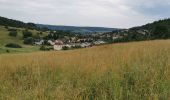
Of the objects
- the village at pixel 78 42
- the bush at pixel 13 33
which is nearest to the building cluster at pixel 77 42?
the village at pixel 78 42

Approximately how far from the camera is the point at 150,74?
18.9 ft

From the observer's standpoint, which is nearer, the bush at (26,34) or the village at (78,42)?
the village at (78,42)

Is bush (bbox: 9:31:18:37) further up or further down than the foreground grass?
further down

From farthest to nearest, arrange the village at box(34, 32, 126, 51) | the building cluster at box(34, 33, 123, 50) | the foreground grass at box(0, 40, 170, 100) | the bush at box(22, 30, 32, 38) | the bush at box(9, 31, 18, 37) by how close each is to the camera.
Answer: the bush at box(22, 30, 32, 38) < the bush at box(9, 31, 18, 37) < the building cluster at box(34, 33, 123, 50) < the village at box(34, 32, 126, 51) < the foreground grass at box(0, 40, 170, 100)

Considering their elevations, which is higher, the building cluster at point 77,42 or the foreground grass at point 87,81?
the foreground grass at point 87,81

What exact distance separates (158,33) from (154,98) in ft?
→ 166

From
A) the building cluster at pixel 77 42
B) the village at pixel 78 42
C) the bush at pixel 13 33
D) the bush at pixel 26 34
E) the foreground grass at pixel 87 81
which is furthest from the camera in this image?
the bush at pixel 26 34

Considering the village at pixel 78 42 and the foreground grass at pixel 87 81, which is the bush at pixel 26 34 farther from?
the foreground grass at pixel 87 81

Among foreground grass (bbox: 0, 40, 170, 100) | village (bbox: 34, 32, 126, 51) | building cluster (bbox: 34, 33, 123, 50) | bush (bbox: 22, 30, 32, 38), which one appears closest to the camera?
foreground grass (bbox: 0, 40, 170, 100)

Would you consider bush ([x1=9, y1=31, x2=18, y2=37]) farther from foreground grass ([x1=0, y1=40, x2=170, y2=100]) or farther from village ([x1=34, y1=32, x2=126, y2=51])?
foreground grass ([x1=0, y1=40, x2=170, y2=100])

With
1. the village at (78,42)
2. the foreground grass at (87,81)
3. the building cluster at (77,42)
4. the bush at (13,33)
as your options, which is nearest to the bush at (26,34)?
the bush at (13,33)

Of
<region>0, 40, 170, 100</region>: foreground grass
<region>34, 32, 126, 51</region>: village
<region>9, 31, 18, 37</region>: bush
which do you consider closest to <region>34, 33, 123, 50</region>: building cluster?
<region>34, 32, 126, 51</region>: village

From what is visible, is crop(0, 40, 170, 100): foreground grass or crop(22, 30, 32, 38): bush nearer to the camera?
crop(0, 40, 170, 100): foreground grass

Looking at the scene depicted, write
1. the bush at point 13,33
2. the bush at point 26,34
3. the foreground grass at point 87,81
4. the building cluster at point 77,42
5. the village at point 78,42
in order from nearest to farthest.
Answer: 1. the foreground grass at point 87,81
2. the village at point 78,42
3. the building cluster at point 77,42
4. the bush at point 13,33
5. the bush at point 26,34
